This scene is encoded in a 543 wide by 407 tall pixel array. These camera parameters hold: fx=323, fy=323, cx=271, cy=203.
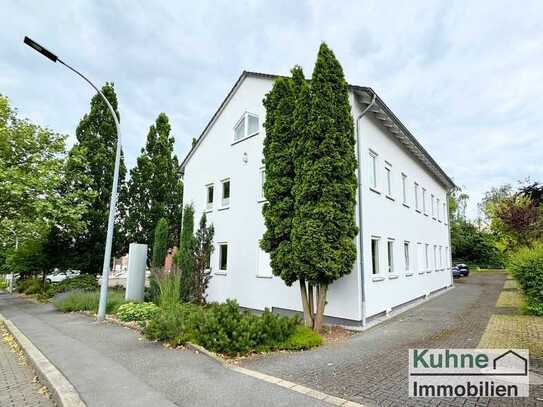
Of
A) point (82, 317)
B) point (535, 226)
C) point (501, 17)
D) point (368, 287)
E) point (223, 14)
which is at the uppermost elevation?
point (223, 14)

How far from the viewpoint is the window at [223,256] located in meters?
14.3

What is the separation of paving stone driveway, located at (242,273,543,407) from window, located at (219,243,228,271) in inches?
281

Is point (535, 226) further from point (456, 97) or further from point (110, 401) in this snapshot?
point (110, 401)

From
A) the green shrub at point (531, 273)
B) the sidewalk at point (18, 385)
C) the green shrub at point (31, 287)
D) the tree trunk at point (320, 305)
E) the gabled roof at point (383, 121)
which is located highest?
the gabled roof at point (383, 121)

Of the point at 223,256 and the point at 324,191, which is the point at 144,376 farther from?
the point at 223,256

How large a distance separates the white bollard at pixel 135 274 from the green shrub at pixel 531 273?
14851 millimetres

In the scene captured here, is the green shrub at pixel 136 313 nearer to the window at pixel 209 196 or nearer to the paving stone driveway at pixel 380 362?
the paving stone driveway at pixel 380 362

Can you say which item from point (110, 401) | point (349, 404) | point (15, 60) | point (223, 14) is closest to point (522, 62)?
point (223, 14)

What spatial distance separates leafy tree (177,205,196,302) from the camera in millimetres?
13727

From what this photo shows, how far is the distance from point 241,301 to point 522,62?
1247 centimetres

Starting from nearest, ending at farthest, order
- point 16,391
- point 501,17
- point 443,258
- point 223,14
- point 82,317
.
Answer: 1. point 16,391
2. point 501,17
3. point 223,14
4. point 82,317
5. point 443,258

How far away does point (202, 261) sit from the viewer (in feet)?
45.7

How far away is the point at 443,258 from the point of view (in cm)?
2150

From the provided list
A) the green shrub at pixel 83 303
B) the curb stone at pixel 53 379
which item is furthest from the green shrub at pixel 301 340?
the green shrub at pixel 83 303
